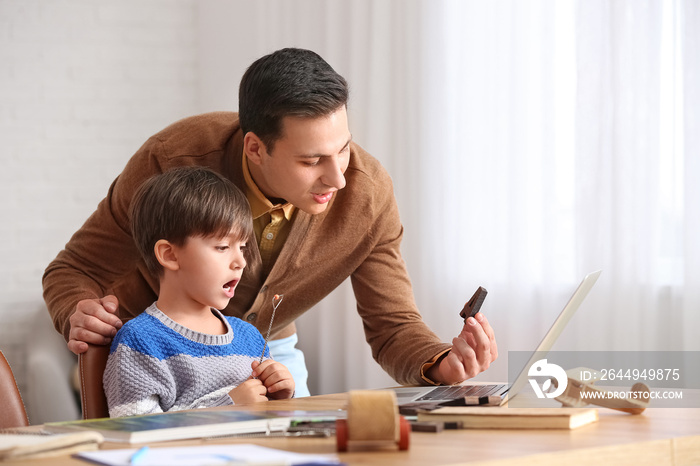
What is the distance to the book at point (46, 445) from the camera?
90cm

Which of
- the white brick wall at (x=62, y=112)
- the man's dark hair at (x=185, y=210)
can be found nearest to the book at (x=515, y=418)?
the man's dark hair at (x=185, y=210)

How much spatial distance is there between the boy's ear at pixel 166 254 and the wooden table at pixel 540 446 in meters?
0.66

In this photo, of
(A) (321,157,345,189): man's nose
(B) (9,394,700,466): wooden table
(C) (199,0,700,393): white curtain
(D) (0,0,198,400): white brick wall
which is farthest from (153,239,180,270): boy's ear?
(D) (0,0,198,400): white brick wall

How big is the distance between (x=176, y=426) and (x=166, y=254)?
65cm

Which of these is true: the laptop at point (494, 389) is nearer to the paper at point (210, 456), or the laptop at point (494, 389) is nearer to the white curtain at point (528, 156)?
the paper at point (210, 456)

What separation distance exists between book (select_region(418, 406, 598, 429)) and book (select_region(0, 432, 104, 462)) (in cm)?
43

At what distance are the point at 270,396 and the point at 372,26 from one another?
2.50 metres

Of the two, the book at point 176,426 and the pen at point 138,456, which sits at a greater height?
the pen at point 138,456

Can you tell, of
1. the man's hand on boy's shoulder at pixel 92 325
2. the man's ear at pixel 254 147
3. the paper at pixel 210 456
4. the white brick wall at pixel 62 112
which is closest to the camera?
the paper at pixel 210 456

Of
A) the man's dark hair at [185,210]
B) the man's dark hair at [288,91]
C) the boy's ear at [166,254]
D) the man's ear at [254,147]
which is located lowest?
the boy's ear at [166,254]

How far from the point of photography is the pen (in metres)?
0.84

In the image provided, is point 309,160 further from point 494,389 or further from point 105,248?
point 494,389

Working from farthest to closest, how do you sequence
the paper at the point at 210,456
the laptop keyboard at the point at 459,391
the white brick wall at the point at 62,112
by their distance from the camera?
the white brick wall at the point at 62,112, the laptop keyboard at the point at 459,391, the paper at the point at 210,456

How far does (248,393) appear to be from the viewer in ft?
4.71
